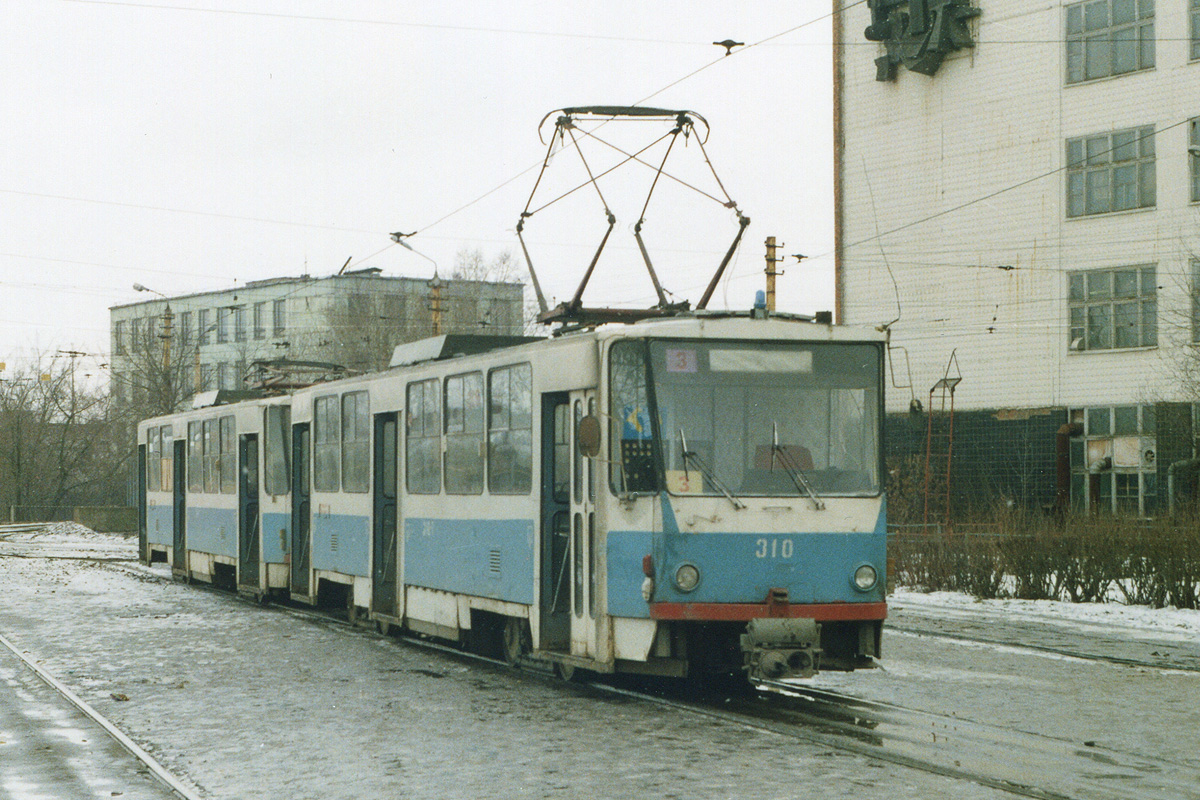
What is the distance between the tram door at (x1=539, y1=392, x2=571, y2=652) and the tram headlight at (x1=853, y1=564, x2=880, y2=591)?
2.18 meters

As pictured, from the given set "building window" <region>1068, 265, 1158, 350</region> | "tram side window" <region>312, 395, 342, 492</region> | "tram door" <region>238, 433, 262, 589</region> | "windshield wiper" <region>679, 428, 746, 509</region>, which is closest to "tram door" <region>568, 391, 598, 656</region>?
"windshield wiper" <region>679, 428, 746, 509</region>

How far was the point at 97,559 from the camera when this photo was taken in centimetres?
3656

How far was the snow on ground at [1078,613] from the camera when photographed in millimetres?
17516

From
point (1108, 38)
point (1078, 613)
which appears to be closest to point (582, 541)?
point (1078, 613)

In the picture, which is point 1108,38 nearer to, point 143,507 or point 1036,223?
point 1036,223

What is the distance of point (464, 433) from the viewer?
46.0ft

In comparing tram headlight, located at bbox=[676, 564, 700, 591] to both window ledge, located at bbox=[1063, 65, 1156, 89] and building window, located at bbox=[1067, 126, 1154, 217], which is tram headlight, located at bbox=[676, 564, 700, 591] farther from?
window ledge, located at bbox=[1063, 65, 1156, 89]

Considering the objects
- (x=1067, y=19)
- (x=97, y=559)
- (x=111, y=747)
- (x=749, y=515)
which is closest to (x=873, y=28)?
(x=1067, y=19)

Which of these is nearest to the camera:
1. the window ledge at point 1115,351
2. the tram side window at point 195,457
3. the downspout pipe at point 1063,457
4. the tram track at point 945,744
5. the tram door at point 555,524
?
the tram track at point 945,744

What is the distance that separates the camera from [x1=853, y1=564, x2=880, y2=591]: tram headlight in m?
11.1

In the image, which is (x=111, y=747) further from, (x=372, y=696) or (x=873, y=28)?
(x=873, y=28)

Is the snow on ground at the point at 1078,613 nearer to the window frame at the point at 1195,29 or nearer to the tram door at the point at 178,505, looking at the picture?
the tram door at the point at 178,505

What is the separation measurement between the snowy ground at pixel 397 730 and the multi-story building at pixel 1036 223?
21.3 meters

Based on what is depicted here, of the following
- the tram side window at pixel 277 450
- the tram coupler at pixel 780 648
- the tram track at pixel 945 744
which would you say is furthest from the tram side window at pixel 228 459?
the tram coupler at pixel 780 648
